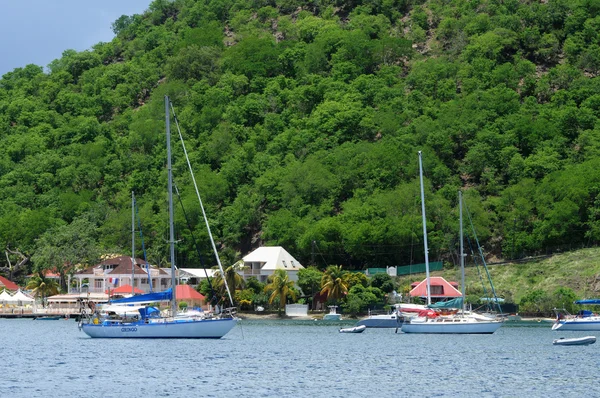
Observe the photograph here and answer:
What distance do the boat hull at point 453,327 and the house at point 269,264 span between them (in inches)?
1729

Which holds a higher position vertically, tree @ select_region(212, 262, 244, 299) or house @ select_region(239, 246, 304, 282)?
house @ select_region(239, 246, 304, 282)

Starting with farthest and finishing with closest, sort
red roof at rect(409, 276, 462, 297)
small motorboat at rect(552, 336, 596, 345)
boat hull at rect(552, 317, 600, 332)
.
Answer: red roof at rect(409, 276, 462, 297) → boat hull at rect(552, 317, 600, 332) → small motorboat at rect(552, 336, 596, 345)

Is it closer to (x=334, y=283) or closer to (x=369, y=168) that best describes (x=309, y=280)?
(x=334, y=283)

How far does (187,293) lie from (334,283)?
1744 centimetres

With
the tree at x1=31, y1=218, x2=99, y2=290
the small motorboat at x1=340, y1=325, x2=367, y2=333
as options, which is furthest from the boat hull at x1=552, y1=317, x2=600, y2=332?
the tree at x1=31, y1=218, x2=99, y2=290

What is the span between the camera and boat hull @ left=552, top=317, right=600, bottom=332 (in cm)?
9306

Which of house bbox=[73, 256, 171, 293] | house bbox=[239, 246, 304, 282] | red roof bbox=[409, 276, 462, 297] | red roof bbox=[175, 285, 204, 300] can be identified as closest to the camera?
red roof bbox=[409, 276, 462, 297]

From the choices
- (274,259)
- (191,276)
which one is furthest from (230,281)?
(191,276)

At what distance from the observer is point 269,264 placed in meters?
132

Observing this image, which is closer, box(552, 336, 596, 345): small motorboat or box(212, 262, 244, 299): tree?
box(552, 336, 596, 345): small motorboat

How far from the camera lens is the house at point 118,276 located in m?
134

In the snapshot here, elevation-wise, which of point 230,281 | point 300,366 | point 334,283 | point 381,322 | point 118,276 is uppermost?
point 118,276

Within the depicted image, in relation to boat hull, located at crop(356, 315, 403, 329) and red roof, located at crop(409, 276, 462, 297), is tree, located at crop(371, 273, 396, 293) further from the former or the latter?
boat hull, located at crop(356, 315, 403, 329)

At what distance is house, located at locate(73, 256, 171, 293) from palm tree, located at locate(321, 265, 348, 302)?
24684 mm
